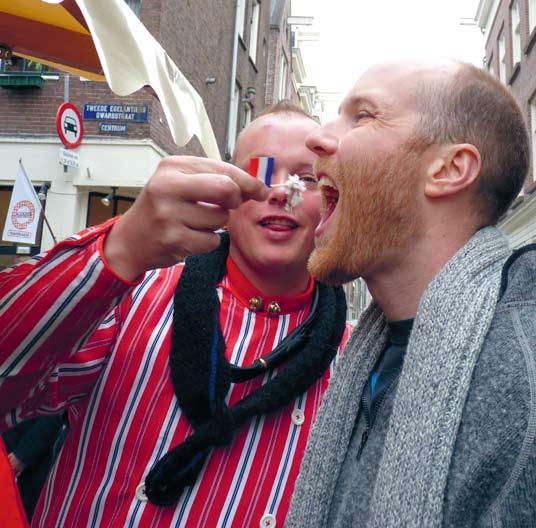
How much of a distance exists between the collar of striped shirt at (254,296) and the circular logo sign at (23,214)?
16.7ft

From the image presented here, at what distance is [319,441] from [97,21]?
6.51 feet

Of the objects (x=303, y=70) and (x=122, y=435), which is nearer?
(x=122, y=435)

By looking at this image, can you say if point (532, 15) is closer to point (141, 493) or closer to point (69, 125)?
point (69, 125)

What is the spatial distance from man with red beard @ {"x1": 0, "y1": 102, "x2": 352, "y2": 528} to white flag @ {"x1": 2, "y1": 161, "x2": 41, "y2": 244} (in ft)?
15.2

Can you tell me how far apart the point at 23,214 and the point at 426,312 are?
5999mm

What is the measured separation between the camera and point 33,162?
30.1 ft

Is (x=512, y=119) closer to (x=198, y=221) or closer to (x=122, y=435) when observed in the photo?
(x=198, y=221)

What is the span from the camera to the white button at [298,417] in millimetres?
1588

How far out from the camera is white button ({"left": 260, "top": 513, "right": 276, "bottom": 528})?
57.4 inches

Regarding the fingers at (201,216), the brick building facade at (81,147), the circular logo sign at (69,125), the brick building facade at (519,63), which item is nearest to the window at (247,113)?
the brick building facade at (81,147)

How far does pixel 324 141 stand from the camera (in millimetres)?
1588

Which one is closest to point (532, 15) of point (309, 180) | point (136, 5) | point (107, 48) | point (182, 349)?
point (136, 5)

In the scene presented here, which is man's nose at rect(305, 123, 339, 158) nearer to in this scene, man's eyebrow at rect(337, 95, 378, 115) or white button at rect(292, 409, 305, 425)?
man's eyebrow at rect(337, 95, 378, 115)

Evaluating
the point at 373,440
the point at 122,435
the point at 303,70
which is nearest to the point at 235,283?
the point at 122,435
